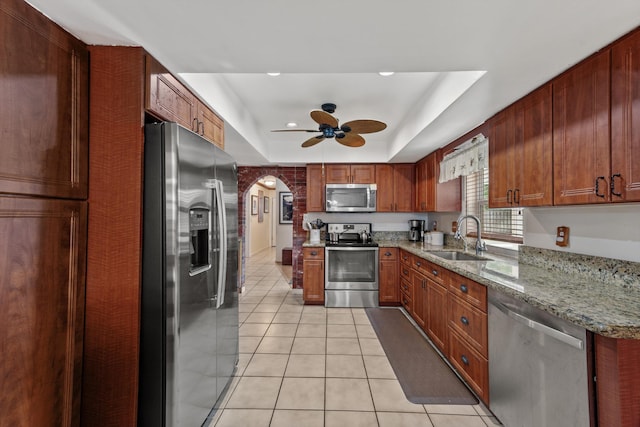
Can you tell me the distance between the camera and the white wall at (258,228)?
7844 mm

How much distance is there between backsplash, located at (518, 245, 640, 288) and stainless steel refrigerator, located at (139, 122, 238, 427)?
235 centimetres

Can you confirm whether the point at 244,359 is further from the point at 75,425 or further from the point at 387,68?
the point at 387,68

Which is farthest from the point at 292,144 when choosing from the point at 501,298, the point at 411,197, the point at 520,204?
the point at 501,298

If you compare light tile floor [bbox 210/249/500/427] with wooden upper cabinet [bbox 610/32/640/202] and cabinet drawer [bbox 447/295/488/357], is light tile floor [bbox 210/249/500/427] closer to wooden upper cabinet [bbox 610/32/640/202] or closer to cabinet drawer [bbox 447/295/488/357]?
cabinet drawer [bbox 447/295/488/357]

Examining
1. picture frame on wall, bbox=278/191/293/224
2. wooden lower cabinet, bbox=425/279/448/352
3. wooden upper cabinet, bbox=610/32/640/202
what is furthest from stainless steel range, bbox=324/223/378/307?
picture frame on wall, bbox=278/191/293/224

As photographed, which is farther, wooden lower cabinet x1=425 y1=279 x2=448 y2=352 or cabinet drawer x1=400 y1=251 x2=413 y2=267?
cabinet drawer x1=400 y1=251 x2=413 y2=267

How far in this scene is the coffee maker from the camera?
4.57 meters

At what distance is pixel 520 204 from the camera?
6.86 ft

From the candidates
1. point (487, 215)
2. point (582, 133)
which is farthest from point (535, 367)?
point (487, 215)

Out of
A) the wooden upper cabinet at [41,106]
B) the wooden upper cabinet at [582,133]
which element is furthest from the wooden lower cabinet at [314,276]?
the wooden upper cabinet at [41,106]

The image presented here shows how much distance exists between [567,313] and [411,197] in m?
3.40

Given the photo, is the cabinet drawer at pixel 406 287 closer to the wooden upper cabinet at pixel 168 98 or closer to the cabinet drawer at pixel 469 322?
the cabinet drawer at pixel 469 322

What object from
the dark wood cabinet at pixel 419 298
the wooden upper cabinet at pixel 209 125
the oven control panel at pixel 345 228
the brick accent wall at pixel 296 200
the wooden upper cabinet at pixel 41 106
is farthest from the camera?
the brick accent wall at pixel 296 200

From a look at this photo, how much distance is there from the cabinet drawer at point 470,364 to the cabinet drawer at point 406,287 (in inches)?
46.1
